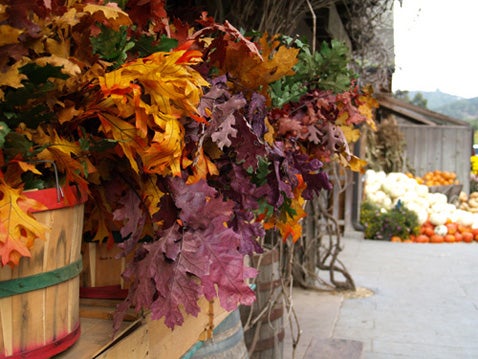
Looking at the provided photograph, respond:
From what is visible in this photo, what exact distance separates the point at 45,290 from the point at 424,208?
992 centimetres

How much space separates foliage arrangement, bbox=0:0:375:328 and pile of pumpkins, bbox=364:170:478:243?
8.75 m

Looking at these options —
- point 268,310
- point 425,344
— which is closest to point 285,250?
point 425,344

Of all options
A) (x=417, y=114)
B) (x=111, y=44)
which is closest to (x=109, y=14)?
(x=111, y=44)

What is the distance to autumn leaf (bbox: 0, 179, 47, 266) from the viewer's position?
808 millimetres

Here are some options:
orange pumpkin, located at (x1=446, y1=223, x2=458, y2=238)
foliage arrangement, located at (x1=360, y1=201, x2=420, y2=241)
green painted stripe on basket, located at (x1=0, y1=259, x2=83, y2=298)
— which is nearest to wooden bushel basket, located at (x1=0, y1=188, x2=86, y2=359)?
green painted stripe on basket, located at (x1=0, y1=259, x2=83, y2=298)

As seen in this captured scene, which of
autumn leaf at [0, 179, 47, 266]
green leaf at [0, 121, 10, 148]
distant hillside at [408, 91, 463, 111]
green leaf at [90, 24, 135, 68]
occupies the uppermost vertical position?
distant hillside at [408, 91, 463, 111]

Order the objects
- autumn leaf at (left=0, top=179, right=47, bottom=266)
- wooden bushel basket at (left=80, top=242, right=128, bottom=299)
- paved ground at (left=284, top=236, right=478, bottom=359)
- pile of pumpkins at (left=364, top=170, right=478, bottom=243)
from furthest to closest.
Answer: pile of pumpkins at (left=364, top=170, right=478, bottom=243) → paved ground at (left=284, top=236, right=478, bottom=359) → wooden bushel basket at (left=80, top=242, right=128, bottom=299) → autumn leaf at (left=0, top=179, right=47, bottom=266)

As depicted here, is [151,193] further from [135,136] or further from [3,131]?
[3,131]

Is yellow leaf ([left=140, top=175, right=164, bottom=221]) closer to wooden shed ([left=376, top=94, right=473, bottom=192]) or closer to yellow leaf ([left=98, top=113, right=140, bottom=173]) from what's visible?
yellow leaf ([left=98, top=113, right=140, bottom=173])

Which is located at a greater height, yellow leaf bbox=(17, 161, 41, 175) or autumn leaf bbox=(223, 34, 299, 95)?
autumn leaf bbox=(223, 34, 299, 95)

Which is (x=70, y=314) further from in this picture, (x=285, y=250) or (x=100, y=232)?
(x=285, y=250)

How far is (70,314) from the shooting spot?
1.02m

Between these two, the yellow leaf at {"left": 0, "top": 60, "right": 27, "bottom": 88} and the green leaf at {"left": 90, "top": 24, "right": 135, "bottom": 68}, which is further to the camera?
the green leaf at {"left": 90, "top": 24, "right": 135, "bottom": 68}

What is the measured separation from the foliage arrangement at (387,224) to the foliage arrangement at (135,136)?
8.57m
